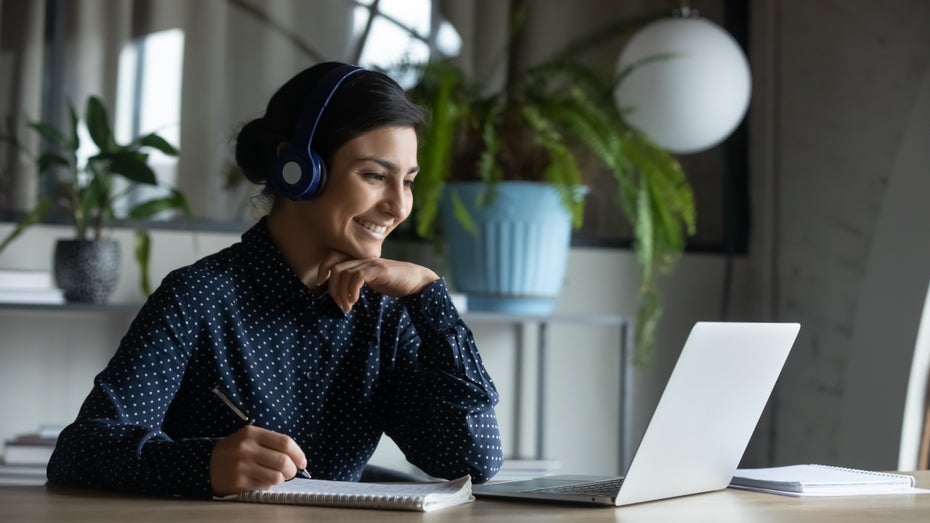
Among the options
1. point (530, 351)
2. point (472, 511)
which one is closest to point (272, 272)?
point (472, 511)

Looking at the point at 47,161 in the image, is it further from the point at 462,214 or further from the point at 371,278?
the point at 371,278

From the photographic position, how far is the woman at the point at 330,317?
1458mm

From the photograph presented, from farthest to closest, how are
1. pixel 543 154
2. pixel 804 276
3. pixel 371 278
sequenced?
pixel 804 276 → pixel 543 154 → pixel 371 278

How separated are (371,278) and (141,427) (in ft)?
1.13

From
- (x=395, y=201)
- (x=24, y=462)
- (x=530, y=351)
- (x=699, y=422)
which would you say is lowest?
(x=24, y=462)

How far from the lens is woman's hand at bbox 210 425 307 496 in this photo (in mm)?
1072

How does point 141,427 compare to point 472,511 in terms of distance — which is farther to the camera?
point 141,427

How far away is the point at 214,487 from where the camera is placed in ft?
3.64

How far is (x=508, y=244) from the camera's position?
8.20ft

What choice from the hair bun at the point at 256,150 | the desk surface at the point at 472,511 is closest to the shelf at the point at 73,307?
the hair bun at the point at 256,150

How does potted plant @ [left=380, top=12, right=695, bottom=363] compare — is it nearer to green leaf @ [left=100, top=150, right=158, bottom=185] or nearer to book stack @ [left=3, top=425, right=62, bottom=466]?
green leaf @ [left=100, top=150, right=158, bottom=185]

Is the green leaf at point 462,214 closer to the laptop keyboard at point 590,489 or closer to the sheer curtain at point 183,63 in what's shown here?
the sheer curtain at point 183,63

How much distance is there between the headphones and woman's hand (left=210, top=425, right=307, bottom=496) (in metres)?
0.43

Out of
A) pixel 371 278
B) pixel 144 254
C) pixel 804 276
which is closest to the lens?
pixel 371 278
